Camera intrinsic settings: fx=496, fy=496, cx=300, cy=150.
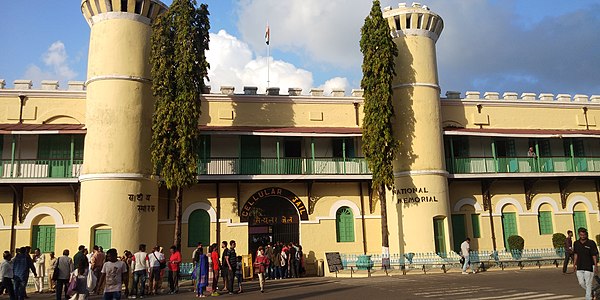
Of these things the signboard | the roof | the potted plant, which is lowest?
the signboard

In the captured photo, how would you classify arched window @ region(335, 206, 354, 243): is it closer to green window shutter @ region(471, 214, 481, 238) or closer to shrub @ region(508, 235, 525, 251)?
green window shutter @ region(471, 214, 481, 238)

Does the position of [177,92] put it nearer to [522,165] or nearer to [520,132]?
[520,132]

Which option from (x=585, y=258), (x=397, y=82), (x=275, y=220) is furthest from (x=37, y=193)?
(x=585, y=258)

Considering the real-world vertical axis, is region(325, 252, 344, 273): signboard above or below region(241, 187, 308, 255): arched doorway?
below

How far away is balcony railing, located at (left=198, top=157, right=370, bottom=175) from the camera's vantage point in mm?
22641

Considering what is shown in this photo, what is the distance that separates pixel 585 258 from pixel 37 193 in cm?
2102

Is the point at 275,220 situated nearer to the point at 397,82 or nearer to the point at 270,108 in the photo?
the point at 270,108

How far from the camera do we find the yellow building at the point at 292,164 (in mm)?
20922

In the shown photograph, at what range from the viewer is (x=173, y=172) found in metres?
20.1

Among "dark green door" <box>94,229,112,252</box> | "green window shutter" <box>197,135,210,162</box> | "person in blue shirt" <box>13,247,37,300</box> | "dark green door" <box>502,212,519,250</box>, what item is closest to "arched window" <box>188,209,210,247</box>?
"green window shutter" <box>197,135,210,162</box>

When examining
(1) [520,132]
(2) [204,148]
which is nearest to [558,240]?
(1) [520,132]

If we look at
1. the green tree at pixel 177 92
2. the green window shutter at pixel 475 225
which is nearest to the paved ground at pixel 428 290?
the green tree at pixel 177 92

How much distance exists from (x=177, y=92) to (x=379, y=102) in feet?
29.2

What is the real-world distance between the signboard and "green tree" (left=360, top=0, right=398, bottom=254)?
2190mm
